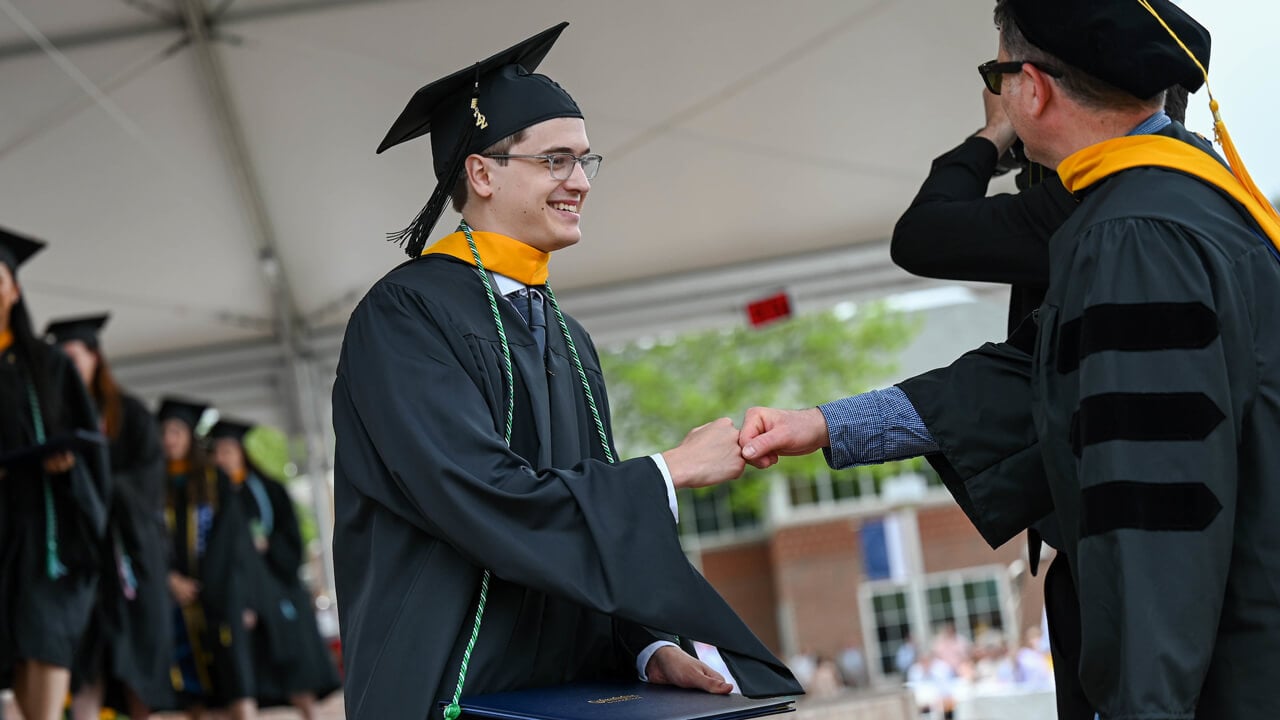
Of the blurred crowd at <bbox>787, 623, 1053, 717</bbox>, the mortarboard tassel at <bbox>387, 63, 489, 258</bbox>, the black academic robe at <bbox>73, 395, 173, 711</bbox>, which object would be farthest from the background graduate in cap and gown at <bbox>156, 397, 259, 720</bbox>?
the mortarboard tassel at <bbox>387, 63, 489, 258</bbox>

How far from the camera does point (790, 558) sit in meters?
30.6

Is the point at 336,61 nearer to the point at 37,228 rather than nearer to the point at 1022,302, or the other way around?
the point at 37,228

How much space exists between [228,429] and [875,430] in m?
6.64

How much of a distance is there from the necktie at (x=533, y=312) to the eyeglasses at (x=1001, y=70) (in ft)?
3.00

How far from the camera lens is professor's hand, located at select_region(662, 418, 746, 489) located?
236 cm

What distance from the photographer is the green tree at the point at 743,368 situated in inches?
980

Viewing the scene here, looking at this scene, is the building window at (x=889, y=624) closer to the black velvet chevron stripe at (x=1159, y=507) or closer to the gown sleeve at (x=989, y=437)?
the gown sleeve at (x=989, y=437)

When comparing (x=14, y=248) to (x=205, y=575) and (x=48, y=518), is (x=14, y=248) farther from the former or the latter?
(x=205, y=575)

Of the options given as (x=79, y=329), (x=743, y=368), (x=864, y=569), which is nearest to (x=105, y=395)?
(x=79, y=329)

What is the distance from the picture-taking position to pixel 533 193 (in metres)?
2.65

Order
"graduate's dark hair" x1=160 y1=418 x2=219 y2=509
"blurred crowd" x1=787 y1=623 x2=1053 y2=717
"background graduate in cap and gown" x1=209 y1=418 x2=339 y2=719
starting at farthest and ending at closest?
"background graduate in cap and gown" x1=209 y1=418 x2=339 y2=719 < "graduate's dark hair" x1=160 y1=418 x2=219 y2=509 < "blurred crowd" x1=787 y1=623 x2=1053 y2=717

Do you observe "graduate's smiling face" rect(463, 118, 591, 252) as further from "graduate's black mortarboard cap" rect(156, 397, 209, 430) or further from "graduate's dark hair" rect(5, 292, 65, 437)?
"graduate's black mortarboard cap" rect(156, 397, 209, 430)

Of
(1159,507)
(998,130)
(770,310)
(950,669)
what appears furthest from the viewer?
(950,669)

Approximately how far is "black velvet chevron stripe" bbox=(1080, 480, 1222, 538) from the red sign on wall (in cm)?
699
